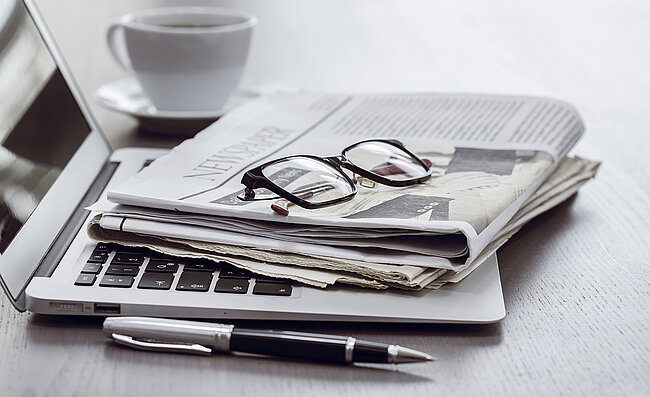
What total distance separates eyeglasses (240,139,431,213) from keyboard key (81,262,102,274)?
11 centimetres

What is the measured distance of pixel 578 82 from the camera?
113 centimetres

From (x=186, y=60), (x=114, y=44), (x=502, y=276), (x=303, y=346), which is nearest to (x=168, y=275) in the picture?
(x=303, y=346)

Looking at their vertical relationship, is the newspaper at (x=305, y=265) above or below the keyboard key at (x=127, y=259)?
above

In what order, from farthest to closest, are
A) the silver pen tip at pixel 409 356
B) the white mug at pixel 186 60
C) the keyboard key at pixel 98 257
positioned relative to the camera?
the white mug at pixel 186 60 < the keyboard key at pixel 98 257 < the silver pen tip at pixel 409 356

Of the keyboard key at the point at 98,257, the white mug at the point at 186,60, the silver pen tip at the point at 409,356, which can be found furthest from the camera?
the white mug at the point at 186,60

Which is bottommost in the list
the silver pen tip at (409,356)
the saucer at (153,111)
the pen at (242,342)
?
the saucer at (153,111)

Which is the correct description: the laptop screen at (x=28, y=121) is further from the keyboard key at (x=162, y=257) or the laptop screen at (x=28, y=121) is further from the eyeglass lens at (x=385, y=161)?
the eyeglass lens at (x=385, y=161)

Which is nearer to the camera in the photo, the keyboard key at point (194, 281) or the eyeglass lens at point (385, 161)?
the keyboard key at point (194, 281)

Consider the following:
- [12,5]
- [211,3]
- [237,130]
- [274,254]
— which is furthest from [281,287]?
[211,3]

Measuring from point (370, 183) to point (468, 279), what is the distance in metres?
0.13

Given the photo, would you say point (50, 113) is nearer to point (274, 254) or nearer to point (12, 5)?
point (12, 5)

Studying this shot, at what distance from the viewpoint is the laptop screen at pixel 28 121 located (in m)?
0.57

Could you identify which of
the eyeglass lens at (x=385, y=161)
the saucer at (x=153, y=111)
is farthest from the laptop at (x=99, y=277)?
the saucer at (x=153, y=111)

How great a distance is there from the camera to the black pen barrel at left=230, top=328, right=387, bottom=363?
0.45m
